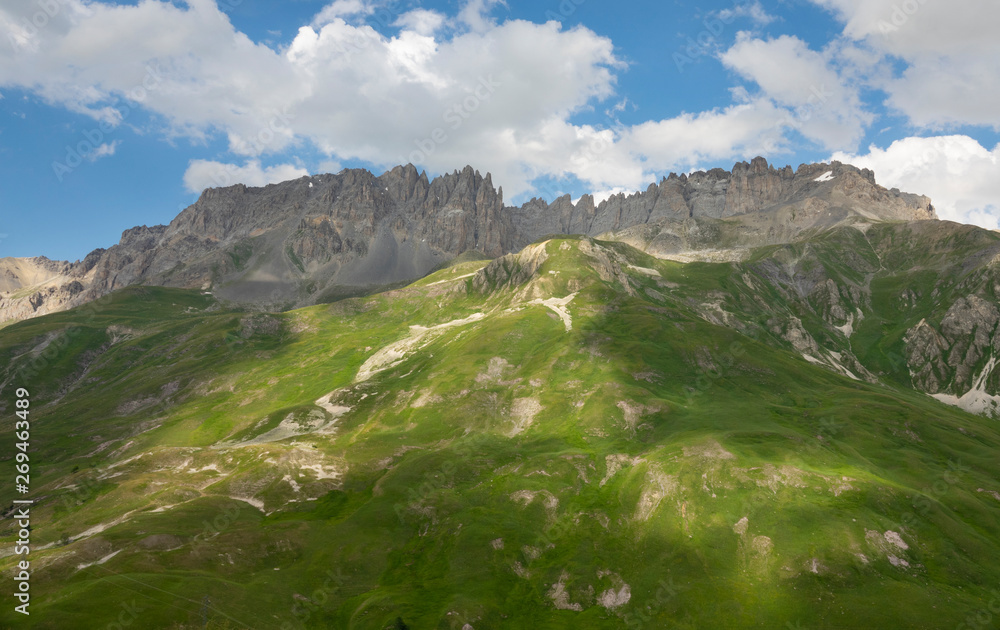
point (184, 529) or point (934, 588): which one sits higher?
point (184, 529)

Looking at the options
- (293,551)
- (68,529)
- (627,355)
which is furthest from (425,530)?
(627,355)

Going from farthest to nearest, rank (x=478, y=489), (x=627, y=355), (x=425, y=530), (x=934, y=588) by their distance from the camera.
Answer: (x=627, y=355)
(x=478, y=489)
(x=425, y=530)
(x=934, y=588)

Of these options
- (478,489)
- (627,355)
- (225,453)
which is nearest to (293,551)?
(478,489)

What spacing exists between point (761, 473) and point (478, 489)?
64.1 m

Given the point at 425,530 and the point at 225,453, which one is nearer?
the point at 425,530

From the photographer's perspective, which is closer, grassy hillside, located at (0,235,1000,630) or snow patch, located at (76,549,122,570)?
grassy hillside, located at (0,235,1000,630)

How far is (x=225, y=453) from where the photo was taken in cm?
15912

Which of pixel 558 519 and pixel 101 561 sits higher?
pixel 101 561

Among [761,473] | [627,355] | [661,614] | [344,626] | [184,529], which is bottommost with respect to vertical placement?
[661,614]

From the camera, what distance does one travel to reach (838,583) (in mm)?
82938

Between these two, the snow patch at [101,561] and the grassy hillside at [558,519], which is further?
the snow patch at [101,561]

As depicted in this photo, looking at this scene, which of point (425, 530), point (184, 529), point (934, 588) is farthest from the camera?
point (425, 530)

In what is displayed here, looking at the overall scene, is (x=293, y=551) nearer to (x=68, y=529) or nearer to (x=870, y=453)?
(x=68, y=529)

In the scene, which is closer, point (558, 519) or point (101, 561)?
point (101, 561)
